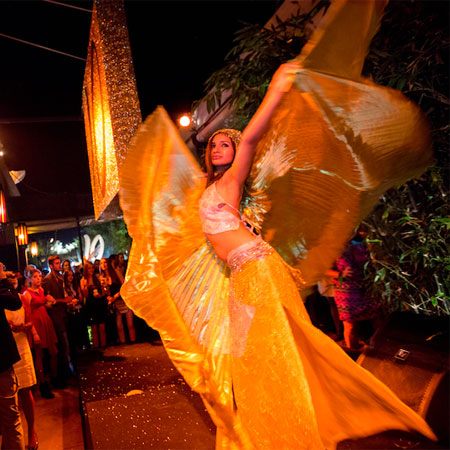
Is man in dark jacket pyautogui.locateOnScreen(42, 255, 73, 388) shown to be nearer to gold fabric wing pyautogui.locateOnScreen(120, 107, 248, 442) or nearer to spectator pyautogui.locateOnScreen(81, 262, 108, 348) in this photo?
spectator pyautogui.locateOnScreen(81, 262, 108, 348)

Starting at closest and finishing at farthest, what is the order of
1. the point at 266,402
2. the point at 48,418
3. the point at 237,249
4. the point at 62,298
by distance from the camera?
the point at 266,402
the point at 237,249
the point at 48,418
the point at 62,298

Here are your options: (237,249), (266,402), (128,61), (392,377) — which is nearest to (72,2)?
(128,61)

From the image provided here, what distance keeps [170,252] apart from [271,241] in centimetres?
59

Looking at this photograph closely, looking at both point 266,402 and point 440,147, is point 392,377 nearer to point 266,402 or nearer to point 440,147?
point 266,402

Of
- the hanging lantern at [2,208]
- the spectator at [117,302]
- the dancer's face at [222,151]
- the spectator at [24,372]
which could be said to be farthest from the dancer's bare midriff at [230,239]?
the spectator at [117,302]

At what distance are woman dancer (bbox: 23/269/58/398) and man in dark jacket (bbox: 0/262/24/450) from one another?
1.51 metres

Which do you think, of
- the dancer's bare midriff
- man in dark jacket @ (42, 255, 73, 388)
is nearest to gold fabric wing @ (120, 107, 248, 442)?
the dancer's bare midriff

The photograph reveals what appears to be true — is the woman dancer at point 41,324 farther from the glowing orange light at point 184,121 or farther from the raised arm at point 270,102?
the glowing orange light at point 184,121

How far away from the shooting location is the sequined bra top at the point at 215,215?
1853 millimetres

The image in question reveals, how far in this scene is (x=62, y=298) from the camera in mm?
4844

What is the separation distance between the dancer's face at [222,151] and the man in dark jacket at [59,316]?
365 cm

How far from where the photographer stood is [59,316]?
4828mm

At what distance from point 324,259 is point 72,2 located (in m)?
3.54

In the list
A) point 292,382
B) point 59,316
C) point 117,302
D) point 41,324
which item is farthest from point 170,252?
point 117,302
